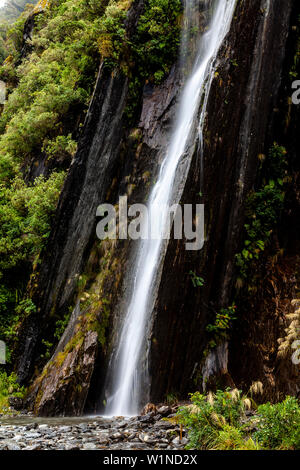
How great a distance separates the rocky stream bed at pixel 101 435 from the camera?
13.3 ft

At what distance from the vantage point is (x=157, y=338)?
6445 mm

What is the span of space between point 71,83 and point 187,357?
37.1 ft

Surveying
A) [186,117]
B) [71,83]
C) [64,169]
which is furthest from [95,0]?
[186,117]

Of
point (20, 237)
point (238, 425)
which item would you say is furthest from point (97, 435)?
point (20, 237)

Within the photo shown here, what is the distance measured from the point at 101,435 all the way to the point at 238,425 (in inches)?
68.4

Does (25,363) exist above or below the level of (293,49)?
below

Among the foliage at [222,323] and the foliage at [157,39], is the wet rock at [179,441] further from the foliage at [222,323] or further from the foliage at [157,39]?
the foliage at [157,39]

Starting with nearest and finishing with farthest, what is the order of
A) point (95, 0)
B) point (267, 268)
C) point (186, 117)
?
point (267, 268) → point (186, 117) → point (95, 0)

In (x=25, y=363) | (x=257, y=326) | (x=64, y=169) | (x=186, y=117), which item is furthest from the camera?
(x=64, y=169)

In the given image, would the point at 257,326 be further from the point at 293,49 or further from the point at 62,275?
the point at 293,49

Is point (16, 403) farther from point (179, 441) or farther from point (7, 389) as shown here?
point (179, 441)

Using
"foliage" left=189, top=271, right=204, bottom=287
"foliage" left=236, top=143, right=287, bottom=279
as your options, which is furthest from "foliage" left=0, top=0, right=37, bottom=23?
"foliage" left=189, top=271, right=204, bottom=287

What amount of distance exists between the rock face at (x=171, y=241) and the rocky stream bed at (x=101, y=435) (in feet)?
4.18

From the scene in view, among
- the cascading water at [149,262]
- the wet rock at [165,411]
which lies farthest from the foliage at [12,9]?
the wet rock at [165,411]
